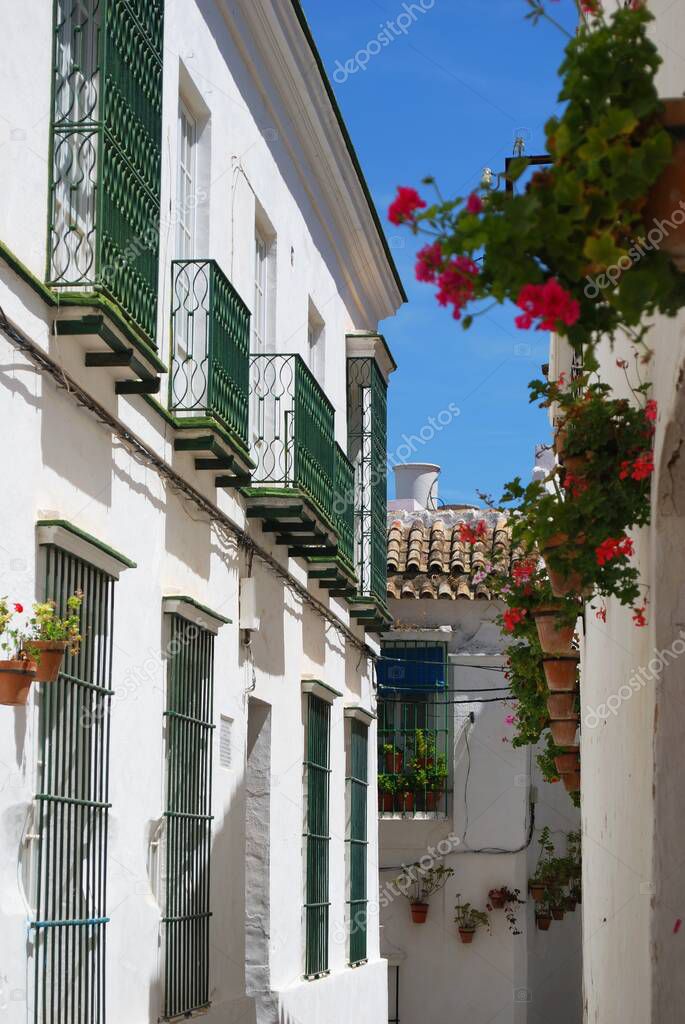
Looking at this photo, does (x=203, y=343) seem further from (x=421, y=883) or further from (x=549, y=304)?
(x=421, y=883)

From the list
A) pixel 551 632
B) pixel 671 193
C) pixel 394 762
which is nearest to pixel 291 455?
pixel 551 632

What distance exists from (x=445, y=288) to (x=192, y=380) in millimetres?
6292

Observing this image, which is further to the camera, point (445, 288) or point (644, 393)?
point (644, 393)

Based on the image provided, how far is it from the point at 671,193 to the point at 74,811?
4707mm

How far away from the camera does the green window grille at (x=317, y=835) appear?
12242 millimetres

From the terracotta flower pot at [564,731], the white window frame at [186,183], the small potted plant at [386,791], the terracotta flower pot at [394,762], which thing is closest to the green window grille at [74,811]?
the white window frame at [186,183]

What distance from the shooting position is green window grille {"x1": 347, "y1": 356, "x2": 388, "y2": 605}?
14688 millimetres

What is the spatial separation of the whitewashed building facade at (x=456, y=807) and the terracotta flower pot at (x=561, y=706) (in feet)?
25.3

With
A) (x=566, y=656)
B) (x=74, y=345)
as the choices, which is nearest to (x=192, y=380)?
(x=74, y=345)

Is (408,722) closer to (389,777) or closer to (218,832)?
(389,777)

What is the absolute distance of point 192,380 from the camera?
891 centimetres

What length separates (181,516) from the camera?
875 cm

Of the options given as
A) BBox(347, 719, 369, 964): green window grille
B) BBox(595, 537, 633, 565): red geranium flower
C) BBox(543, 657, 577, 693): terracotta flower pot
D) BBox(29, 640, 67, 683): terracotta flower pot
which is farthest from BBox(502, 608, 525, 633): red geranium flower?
BBox(347, 719, 369, 964): green window grille

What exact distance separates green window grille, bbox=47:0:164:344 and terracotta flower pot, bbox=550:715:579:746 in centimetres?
391
